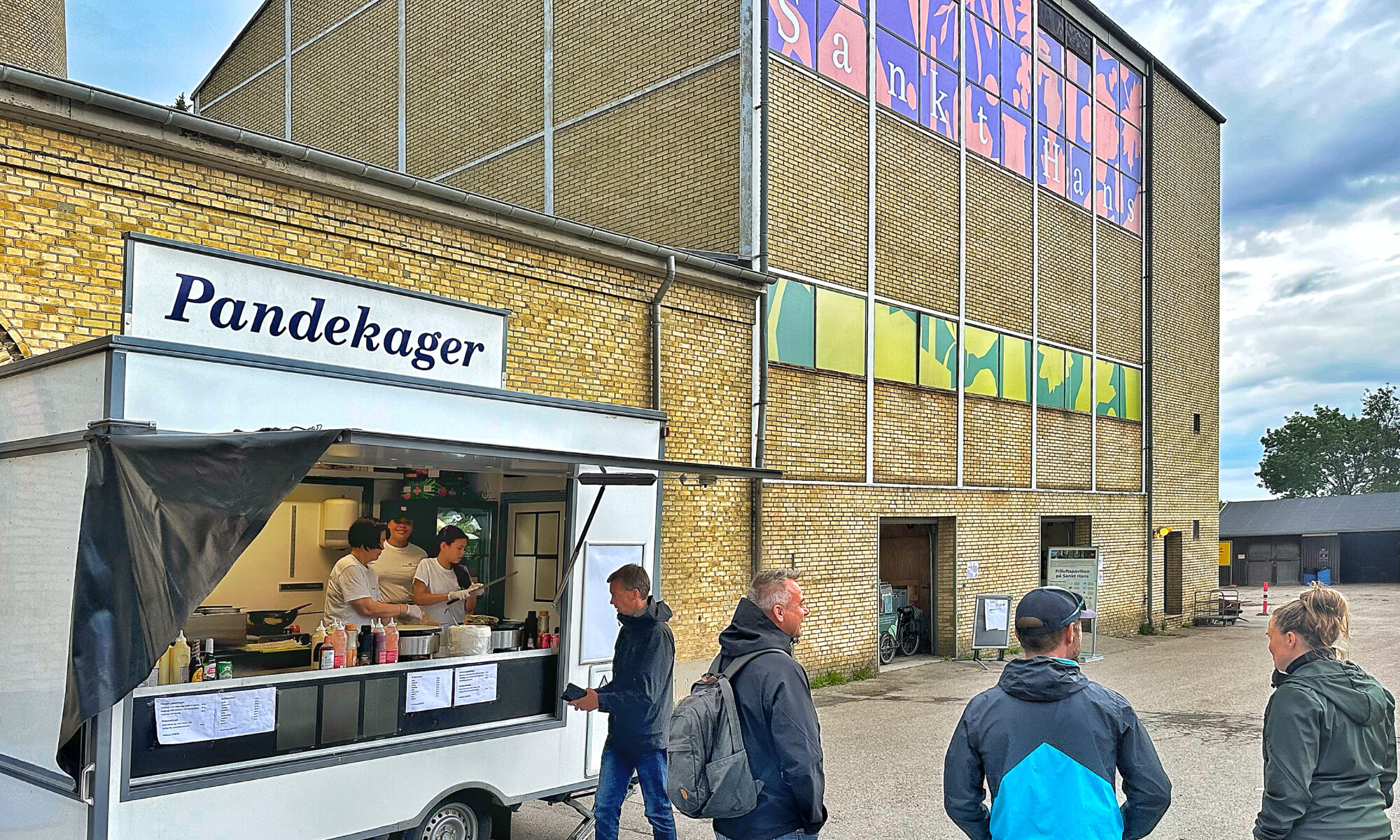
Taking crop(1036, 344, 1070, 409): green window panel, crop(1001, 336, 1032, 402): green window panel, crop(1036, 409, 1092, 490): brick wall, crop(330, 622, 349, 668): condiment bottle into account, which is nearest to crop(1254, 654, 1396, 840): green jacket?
crop(330, 622, 349, 668): condiment bottle

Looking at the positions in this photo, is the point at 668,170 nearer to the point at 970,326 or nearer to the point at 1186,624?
the point at 970,326

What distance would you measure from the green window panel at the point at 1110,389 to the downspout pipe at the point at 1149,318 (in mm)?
1179

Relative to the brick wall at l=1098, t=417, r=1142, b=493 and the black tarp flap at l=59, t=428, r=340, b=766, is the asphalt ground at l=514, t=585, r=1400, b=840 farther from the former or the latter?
the black tarp flap at l=59, t=428, r=340, b=766

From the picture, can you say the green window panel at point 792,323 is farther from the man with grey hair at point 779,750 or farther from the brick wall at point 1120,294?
the man with grey hair at point 779,750

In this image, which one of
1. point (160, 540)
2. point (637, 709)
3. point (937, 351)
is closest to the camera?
point (160, 540)

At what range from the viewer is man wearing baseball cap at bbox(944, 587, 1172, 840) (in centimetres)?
344

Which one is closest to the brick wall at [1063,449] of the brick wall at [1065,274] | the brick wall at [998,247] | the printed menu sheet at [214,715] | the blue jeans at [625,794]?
the brick wall at [1065,274]

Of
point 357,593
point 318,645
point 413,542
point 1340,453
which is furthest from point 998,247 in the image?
point 1340,453

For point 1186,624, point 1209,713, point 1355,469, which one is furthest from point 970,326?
point 1355,469

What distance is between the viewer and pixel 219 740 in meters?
5.52

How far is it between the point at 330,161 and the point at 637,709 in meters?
6.49

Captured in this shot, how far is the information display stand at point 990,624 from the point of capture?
17.9 meters

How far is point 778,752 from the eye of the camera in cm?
411

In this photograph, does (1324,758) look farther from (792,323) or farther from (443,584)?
(792,323)
